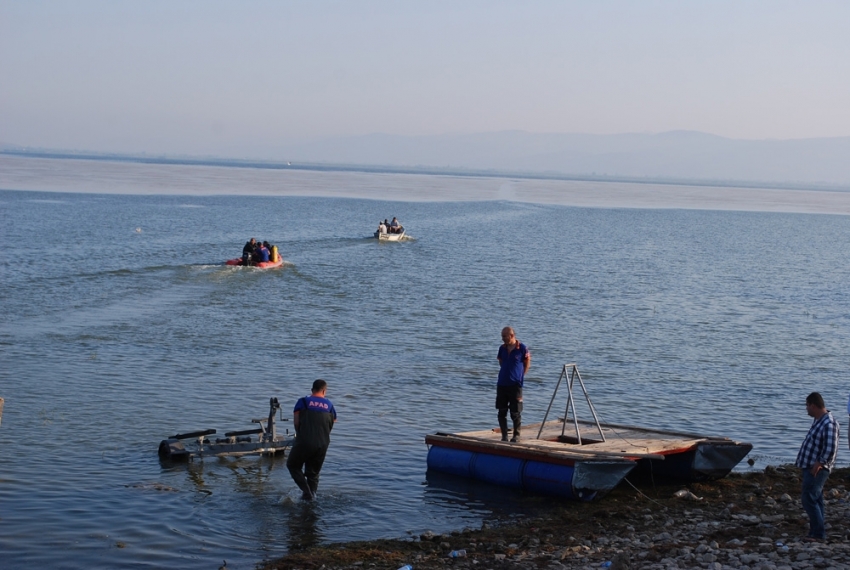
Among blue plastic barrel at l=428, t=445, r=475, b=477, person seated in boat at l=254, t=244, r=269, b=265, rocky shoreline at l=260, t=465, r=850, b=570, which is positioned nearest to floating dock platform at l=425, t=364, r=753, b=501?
blue plastic barrel at l=428, t=445, r=475, b=477

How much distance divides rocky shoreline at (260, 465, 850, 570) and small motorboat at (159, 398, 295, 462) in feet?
12.5

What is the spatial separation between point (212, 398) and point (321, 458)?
6.77 m

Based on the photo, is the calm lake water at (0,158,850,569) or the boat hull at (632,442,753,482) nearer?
the calm lake water at (0,158,850,569)

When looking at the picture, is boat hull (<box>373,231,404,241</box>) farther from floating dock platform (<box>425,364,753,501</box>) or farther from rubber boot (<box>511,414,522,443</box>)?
rubber boot (<box>511,414,522,443</box>)

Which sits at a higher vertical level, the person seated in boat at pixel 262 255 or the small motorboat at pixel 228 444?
the person seated in boat at pixel 262 255

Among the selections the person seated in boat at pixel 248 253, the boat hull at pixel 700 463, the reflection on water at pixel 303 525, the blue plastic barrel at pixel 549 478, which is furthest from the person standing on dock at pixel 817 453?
the person seated in boat at pixel 248 253

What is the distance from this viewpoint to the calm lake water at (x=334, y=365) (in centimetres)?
1248

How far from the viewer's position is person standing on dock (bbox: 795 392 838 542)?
32.6 feet

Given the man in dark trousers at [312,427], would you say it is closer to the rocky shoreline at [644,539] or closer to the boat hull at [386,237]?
the rocky shoreline at [644,539]

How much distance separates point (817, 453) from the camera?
1002 centimetres

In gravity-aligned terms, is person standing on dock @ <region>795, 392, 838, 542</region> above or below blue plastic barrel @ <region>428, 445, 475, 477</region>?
above

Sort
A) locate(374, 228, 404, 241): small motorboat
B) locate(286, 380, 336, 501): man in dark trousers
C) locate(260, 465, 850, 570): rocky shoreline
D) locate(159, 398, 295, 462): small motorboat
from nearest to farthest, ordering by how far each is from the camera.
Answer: locate(260, 465, 850, 570): rocky shoreline → locate(286, 380, 336, 501): man in dark trousers → locate(159, 398, 295, 462): small motorboat → locate(374, 228, 404, 241): small motorboat

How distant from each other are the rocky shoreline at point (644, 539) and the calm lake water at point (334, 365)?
78 cm

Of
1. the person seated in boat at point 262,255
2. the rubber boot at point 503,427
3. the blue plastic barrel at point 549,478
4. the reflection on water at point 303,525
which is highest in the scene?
the person seated in boat at point 262,255
